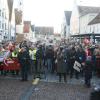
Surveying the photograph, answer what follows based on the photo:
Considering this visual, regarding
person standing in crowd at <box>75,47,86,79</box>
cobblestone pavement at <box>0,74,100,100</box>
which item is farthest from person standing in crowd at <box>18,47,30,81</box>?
person standing in crowd at <box>75,47,86,79</box>

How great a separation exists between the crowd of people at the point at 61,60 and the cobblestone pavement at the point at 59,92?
39.4 inches

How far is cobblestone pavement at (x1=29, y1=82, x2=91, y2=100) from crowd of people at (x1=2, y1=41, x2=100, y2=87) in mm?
1001

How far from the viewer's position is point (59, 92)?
15789mm

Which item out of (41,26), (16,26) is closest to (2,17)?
(16,26)

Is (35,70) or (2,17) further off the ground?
(2,17)

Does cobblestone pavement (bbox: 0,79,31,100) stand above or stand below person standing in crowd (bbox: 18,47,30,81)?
below

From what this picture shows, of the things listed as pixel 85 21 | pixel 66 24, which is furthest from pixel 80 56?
pixel 66 24

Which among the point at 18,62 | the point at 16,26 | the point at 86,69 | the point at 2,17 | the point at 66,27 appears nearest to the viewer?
the point at 86,69

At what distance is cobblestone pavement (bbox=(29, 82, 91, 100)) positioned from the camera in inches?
571

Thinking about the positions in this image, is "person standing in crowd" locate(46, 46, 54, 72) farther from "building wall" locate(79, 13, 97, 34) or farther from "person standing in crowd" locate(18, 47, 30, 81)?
"building wall" locate(79, 13, 97, 34)

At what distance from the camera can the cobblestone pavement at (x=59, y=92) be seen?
47.6 feet

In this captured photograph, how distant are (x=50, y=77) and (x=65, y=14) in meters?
86.4

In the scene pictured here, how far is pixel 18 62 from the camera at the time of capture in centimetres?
2028

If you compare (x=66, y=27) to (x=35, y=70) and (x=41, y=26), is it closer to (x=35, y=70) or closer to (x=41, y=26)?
(x=41, y=26)
